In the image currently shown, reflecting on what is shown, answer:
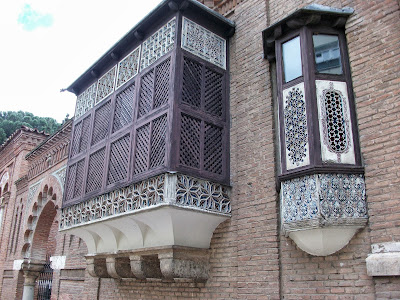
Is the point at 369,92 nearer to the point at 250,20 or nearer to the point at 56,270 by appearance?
the point at 250,20

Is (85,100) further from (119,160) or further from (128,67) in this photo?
(119,160)

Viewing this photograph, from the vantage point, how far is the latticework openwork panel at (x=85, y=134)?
8169mm

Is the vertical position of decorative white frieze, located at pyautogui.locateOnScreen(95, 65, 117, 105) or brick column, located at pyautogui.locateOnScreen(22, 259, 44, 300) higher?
decorative white frieze, located at pyautogui.locateOnScreen(95, 65, 117, 105)

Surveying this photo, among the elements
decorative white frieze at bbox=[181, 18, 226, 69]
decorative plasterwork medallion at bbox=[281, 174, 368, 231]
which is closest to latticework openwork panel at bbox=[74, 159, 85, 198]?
decorative white frieze at bbox=[181, 18, 226, 69]

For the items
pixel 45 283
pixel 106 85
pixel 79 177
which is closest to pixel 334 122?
pixel 106 85

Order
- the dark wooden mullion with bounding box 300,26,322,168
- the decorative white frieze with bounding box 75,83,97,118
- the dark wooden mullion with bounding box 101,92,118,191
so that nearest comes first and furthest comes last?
the dark wooden mullion with bounding box 300,26,322,168 → the dark wooden mullion with bounding box 101,92,118,191 → the decorative white frieze with bounding box 75,83,97,118

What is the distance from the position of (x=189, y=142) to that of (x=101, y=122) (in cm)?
275

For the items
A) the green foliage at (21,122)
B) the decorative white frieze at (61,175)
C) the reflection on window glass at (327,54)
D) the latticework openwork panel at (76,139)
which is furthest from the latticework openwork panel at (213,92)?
the green foliage at (21,122)

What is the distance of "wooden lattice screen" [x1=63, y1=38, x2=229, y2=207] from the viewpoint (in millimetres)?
5711

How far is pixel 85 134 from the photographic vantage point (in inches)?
328

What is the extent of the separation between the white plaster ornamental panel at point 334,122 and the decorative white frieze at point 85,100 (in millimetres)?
5243

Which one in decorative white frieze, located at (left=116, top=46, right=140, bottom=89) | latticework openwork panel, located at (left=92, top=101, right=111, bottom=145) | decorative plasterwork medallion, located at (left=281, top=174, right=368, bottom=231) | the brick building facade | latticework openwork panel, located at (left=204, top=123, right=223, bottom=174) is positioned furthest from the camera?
latticework openwork panel, located at (left=92, top=101, right=111, bottom=145)

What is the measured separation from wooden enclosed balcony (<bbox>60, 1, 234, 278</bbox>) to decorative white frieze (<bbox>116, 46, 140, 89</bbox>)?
2cm

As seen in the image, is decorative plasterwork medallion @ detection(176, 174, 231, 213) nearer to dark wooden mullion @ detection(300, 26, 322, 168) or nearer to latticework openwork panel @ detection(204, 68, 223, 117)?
latticework openwork panel @ detection(204, 68, 223, 117)
